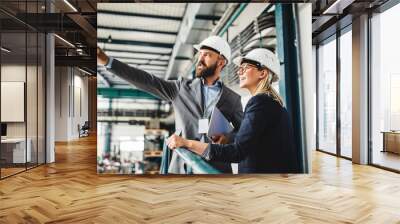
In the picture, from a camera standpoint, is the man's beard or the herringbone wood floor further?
the man's beard

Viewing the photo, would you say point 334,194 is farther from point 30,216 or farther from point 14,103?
point 14,103

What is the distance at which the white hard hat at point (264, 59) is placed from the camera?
5445 millimetres

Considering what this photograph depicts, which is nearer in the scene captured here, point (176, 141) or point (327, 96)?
point (176, 141)

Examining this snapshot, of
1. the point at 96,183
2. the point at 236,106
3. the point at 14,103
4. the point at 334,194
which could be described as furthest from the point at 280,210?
the point at 14,103

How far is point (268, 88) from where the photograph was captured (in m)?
5.40

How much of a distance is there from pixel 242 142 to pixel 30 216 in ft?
9.76

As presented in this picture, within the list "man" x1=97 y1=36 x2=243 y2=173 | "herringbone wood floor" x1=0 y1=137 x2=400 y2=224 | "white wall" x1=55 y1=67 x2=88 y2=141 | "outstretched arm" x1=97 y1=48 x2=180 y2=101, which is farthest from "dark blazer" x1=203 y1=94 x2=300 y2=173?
"white wall" x1=55 y1=67 x2=88 y2=141

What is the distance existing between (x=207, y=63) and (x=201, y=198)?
2072 millimetres

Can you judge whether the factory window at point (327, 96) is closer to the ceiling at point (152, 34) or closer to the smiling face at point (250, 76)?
the smiling face at point (250, 76)

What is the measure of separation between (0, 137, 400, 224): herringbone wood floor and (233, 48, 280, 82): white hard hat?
5.69 ft

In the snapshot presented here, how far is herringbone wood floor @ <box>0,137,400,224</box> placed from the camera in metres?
3.63

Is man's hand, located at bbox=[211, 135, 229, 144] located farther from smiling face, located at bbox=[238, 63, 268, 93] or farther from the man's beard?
the man's beard

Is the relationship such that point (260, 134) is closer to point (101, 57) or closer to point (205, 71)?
point (205, 71)

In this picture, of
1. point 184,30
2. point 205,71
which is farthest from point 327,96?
point 184,30
